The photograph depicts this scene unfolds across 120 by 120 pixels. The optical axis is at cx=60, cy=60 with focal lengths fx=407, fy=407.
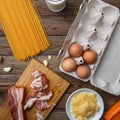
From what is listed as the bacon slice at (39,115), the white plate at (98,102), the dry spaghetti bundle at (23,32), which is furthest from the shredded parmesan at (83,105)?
the dry spaghetti bundle at (23,32)

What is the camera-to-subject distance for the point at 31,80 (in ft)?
4.84

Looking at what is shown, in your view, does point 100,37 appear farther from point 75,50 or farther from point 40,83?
point 40,83

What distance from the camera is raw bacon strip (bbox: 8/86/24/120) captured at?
4.75 feet

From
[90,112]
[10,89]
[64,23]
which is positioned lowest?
[90,112]

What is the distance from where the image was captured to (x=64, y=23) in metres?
1.49

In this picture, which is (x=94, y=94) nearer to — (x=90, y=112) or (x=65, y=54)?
(x=90, y=112)

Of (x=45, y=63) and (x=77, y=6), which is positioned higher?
(x=77, y=6)

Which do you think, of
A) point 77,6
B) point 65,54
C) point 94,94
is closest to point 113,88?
point 94,94

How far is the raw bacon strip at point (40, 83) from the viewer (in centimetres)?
145

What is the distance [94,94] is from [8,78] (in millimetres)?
317

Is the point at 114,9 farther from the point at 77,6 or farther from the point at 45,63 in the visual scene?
the point at 45,63

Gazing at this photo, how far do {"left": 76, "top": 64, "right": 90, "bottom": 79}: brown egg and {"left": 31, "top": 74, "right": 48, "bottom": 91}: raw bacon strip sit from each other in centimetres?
12

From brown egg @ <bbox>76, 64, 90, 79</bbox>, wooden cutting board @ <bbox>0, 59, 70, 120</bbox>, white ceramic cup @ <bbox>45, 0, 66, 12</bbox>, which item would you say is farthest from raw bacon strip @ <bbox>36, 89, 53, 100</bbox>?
white ceramic cup @ <bbox>45, 0, 66, 12</bbox>

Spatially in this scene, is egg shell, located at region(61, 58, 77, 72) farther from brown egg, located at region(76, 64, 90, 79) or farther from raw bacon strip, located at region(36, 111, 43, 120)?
raw bacon strip, located at region(36, 111, 43, 120)
